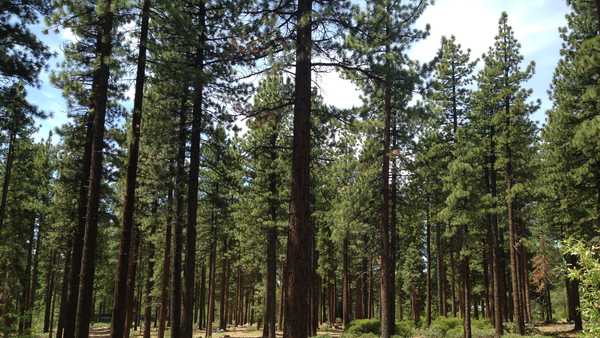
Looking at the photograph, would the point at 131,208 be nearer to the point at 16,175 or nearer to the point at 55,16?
the point at 55,16

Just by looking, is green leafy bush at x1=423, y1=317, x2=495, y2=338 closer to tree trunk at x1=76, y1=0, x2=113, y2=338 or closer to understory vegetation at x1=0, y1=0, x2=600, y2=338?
understory vegetation at x1=0, y1=0, x2=600, y2=338

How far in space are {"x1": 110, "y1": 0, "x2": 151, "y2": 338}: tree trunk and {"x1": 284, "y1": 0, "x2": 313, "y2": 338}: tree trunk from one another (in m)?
4.89

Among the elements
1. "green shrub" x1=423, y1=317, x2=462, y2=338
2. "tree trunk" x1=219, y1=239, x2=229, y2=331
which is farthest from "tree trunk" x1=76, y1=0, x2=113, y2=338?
"tree trunk" x1=219, y1=239, x2=229, y2=331

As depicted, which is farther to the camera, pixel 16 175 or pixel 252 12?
pixel 16 175

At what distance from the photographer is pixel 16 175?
92.5 ft

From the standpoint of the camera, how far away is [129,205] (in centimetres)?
1193

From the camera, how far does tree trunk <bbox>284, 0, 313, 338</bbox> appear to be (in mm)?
8891

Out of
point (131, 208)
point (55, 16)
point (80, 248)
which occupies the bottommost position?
point (80, 248)

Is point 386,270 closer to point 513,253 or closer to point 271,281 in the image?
point 271,281

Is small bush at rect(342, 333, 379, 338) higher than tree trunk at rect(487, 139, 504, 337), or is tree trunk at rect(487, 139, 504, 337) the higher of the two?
tree trunk at rect(487, 139, 504, 337)

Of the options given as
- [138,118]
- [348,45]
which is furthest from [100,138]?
[348,45]

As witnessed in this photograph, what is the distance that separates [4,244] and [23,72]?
19368 mm

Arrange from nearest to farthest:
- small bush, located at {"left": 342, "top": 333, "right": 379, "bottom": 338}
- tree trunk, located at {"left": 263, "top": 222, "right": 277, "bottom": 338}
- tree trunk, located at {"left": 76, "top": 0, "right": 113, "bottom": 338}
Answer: tree trunk, located at {"left": 76, "top": 0, "right": 113, "bottom": 338}
small bush, located at {"left": 342, "top": 333, "right": 379, "bottom": 338}
tree trunk, located at {"left": 263, "top": 222, "right": 277, "bottom": 338}

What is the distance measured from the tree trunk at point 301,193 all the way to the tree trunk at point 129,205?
4894 mm
